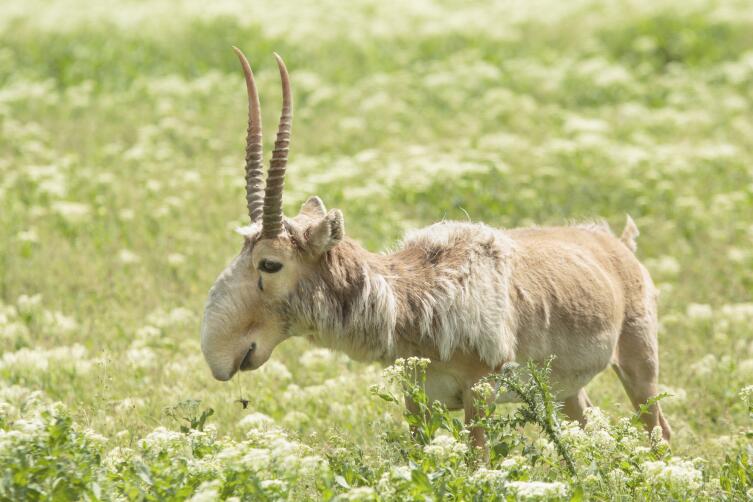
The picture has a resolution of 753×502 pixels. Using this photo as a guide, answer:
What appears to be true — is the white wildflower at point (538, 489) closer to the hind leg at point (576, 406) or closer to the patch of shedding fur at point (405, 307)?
the patch of shedding fur at point (405, 307)

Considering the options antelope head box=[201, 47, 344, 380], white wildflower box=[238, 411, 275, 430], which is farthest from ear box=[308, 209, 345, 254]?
white wildflower box=[238, 411, 275, 430]

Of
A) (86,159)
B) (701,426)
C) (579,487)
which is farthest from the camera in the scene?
(86,159)

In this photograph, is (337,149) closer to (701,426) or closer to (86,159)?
(86,159)

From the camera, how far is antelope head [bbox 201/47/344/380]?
5.75 meters

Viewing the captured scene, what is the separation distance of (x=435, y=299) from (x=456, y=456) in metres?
1.41

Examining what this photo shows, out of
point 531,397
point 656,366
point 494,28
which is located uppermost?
point 494,28

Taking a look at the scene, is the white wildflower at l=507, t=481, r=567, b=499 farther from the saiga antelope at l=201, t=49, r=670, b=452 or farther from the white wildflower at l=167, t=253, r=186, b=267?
the white wildflower at l=167, t=253, r=186, b=267

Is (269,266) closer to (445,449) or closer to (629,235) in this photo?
(445,449)

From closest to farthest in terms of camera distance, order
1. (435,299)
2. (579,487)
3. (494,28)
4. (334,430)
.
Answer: (579,487), (435,299), (334,430), (494,28)

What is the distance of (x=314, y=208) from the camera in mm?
6500

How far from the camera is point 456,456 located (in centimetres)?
481

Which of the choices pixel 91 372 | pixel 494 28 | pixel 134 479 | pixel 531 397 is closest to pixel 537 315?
pixel 531 397

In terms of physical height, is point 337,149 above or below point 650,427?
above

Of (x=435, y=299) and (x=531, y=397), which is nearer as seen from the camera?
(x=531, y=397)
